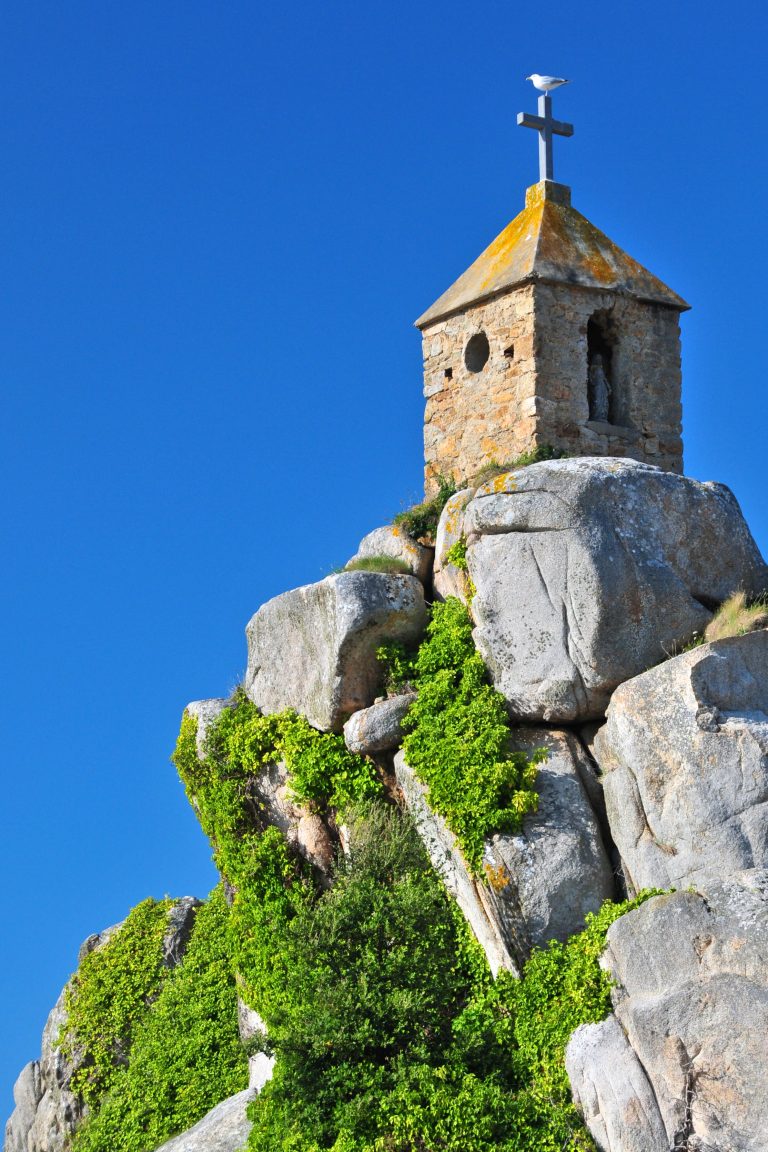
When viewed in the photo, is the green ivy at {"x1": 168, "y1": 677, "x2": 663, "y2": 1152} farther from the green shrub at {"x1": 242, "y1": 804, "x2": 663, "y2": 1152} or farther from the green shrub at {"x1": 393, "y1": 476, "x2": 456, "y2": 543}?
the green shrub at {"x1": 393, "y1": 476, "x2": 456, "y2": 543}

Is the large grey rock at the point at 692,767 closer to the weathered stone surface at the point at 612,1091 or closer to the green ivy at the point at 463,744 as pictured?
the green ivy at the point at 463,744

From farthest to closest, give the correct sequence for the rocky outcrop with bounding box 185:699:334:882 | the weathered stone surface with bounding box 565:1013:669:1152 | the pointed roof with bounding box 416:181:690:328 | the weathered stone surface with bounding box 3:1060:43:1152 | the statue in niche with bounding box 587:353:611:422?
the weathered stone surface with bounding box 3:1060:43:1152, the statue in niche with bounding box 587:353:611:422, the pointed roof with bounding box 416:181:690:328, the rocky outcrop with bounding box 185:699:334:882, the weathered stone surface with bounding box 565:1013:669:1152

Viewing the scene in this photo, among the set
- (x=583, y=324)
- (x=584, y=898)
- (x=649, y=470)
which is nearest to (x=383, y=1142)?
(x=584, y=898)

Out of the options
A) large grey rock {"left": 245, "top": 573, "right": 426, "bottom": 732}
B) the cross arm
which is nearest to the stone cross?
the cross arm

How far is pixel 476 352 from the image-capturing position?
2473 centimetres

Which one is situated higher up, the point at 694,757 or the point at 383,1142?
the point at 694,757

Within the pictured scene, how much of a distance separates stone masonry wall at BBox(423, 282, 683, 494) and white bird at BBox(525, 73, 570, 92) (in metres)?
3.56

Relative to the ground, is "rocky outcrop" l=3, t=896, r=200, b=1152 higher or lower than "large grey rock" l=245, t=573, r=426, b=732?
lower

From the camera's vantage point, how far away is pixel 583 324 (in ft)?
78.5

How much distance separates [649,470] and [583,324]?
3612mm

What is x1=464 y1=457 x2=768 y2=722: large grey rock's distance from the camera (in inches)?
791

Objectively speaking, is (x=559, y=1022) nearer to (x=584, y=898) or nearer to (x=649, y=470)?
(x=584, y=898)

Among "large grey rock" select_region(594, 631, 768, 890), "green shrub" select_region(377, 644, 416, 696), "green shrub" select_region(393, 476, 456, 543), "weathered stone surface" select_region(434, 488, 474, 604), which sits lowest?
"large grey rock" select_region(594, 631, 768, 890)

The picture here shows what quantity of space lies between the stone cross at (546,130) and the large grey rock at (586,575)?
20.8 ft
